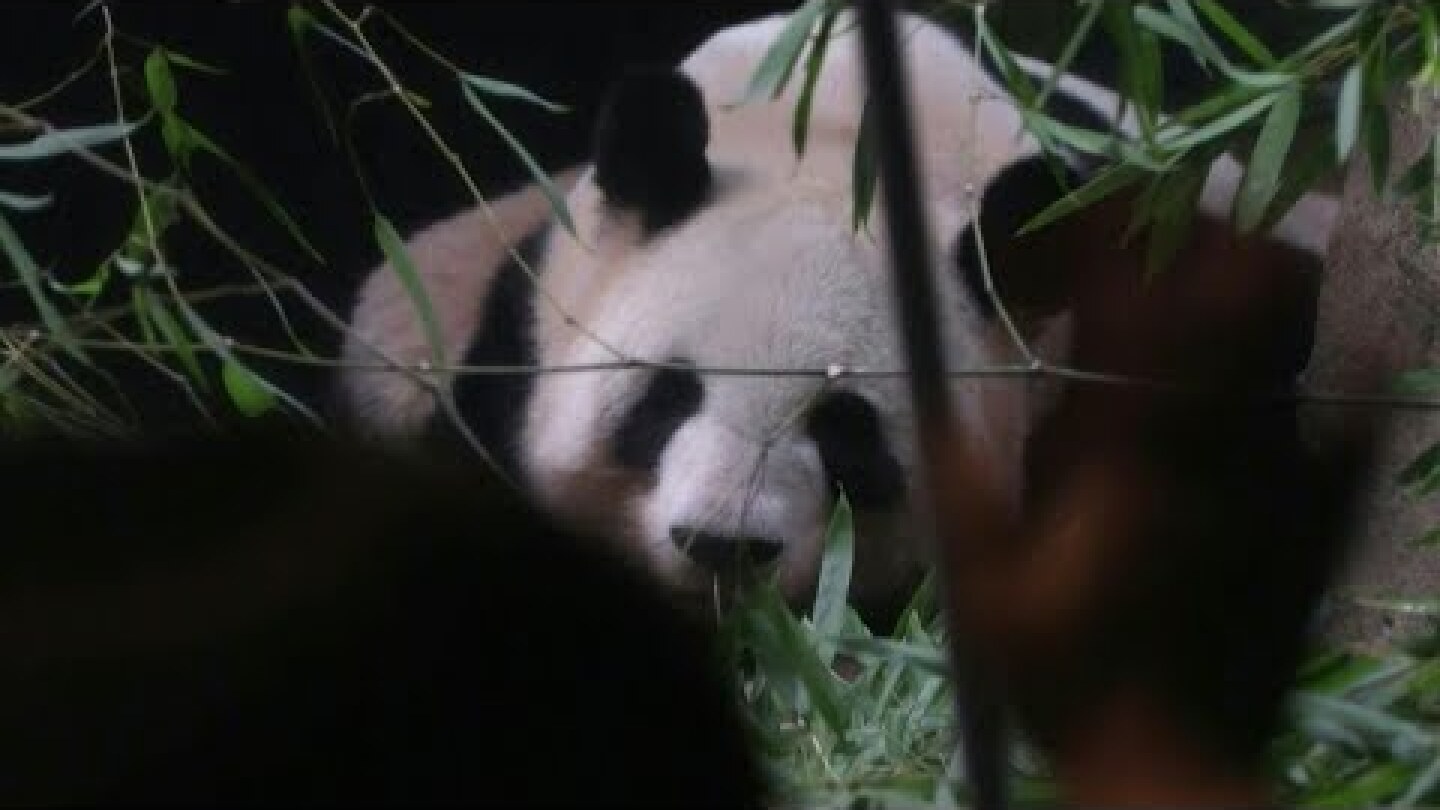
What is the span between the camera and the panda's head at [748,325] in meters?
2.05

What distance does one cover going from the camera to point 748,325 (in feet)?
6.95

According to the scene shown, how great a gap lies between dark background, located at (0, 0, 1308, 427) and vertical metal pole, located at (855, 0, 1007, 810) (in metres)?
1.93

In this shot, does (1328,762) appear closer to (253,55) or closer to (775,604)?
(775,604)

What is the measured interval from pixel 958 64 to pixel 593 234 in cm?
40

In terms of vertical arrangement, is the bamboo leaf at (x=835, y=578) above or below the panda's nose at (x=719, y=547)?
above

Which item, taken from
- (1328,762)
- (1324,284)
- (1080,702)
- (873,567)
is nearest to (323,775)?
(1080,702)

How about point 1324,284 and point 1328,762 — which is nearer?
point 1328,762

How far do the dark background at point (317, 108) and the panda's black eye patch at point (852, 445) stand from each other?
0.53 metres

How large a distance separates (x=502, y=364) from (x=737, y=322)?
29cm

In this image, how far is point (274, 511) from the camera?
35.6 inches

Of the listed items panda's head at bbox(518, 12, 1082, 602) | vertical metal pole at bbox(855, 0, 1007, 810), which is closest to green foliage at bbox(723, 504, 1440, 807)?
vertical metal pole at bbox(855, 0, 1007, 810)

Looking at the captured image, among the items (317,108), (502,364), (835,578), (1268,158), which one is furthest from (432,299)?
(1268,158)

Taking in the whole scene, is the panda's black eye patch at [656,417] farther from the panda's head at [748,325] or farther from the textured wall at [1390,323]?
the textured wall at [1390,323]

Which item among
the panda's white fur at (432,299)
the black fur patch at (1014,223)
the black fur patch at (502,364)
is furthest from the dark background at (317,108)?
the black fur patch at (1014,223)
